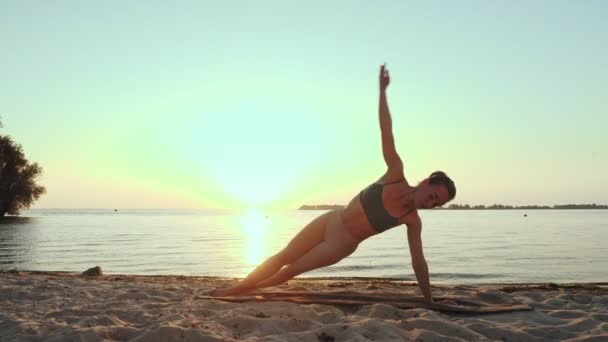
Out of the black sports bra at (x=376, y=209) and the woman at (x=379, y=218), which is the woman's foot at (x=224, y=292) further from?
the black sports bra at (x=376, y=209)

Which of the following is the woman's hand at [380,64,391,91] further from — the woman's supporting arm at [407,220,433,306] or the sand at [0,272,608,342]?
the sand at [0,272,608,342]

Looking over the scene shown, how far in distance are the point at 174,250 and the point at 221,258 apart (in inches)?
150

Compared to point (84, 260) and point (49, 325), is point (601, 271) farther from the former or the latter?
point (84, 260)

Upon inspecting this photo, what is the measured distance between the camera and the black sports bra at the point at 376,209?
19.0 ft

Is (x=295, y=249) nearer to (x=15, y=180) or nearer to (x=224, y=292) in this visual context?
(x=224, y=292)

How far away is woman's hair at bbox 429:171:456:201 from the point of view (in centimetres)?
545

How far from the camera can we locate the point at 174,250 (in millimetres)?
20984

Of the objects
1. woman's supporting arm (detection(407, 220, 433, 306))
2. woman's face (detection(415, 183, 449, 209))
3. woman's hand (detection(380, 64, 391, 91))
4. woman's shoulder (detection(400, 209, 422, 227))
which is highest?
woman's hand (detection(380, 64, 391, 91))

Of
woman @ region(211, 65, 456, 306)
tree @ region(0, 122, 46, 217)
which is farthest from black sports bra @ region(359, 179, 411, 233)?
tree @ region(0, 122, 46, 217)

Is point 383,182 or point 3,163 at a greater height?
point 3,163

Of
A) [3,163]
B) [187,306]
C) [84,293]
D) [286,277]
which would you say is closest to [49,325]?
[187,306]

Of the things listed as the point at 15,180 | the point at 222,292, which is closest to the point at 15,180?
the point at 15,180

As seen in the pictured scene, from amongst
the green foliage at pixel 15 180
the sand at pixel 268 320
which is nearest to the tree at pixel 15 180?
the green foliage at pixel 15 180

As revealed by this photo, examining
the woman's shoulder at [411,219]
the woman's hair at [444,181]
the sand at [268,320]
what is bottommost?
the sand at [268,320]
